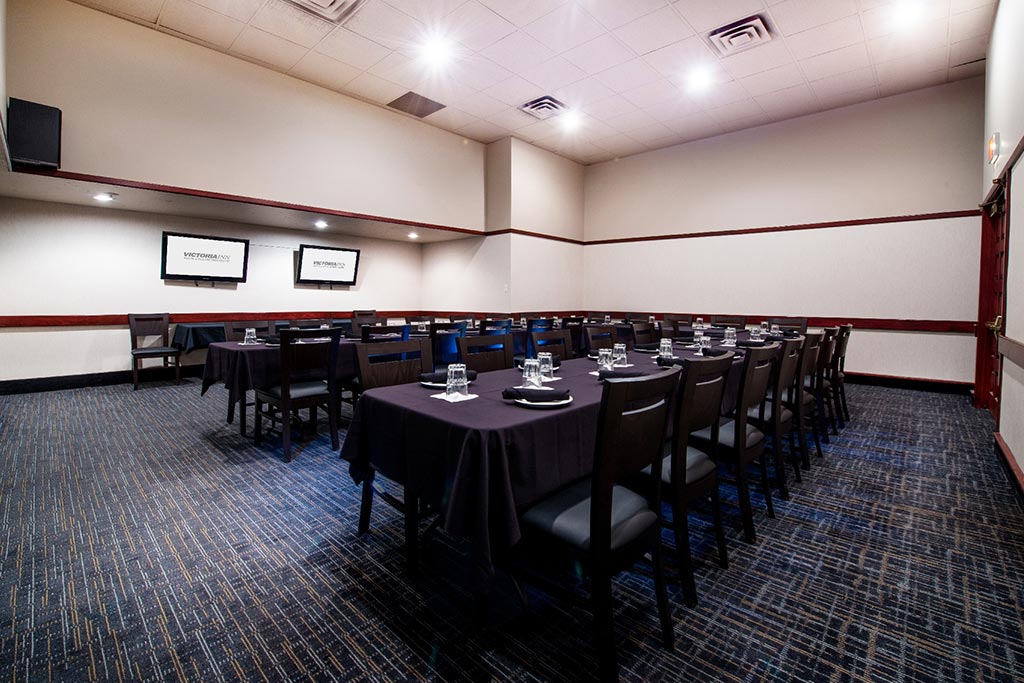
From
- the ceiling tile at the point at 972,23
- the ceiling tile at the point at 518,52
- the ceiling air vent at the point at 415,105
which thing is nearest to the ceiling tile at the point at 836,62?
the ceiling tile at the point at 972,23

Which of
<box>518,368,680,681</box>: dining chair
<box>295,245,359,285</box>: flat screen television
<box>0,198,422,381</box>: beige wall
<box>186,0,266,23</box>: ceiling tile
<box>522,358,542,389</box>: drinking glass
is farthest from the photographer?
<box>295,245,359,285</box>: flat screen television

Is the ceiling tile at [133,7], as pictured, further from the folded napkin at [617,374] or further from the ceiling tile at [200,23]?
the folded napkin at [617,374]

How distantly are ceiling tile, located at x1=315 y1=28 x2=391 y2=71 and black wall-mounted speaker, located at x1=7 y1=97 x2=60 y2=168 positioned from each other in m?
2.48

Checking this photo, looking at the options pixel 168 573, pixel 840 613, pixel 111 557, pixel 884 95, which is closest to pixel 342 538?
pixel 168 573

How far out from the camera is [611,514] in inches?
56.6

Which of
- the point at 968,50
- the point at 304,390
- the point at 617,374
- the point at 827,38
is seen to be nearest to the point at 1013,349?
the point at 617,374

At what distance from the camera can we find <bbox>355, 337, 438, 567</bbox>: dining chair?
78.4 inches

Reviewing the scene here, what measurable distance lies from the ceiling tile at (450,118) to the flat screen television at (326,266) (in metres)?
2.60

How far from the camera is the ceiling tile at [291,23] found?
432 centimetres

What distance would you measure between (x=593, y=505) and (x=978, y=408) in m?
5.93

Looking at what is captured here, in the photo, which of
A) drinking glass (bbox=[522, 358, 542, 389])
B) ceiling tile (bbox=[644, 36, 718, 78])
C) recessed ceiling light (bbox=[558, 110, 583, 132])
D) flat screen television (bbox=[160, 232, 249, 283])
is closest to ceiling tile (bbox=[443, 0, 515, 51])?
ceiling tile (bbox=[644, 36, 718, 78])

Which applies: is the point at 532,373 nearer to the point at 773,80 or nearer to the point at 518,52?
the point at 518,52

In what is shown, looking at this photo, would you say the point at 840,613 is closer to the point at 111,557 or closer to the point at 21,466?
the point at 111,557

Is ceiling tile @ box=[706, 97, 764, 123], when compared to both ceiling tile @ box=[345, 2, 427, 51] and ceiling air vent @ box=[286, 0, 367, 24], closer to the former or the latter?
ceiling tile @ box=[345, 2, 427, 51]
